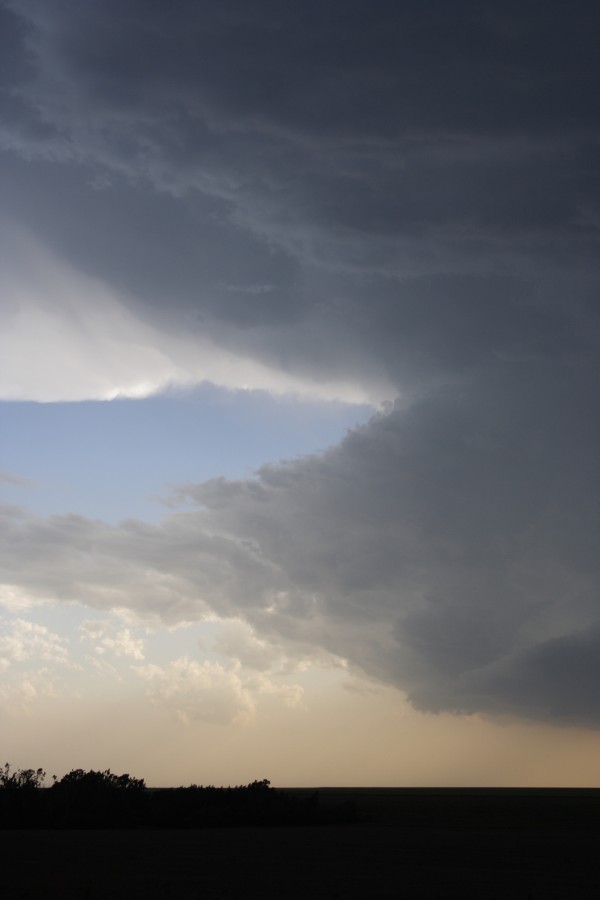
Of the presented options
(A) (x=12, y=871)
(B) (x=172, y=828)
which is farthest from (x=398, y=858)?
(B) (x=172, y=828)

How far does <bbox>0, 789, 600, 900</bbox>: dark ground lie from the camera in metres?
35.2

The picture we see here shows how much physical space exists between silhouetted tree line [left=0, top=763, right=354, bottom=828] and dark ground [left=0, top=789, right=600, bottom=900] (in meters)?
6.82

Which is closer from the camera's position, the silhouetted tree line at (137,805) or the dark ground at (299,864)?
the dark ground at (299,864)

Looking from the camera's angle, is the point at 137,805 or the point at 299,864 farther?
the point at 137,805

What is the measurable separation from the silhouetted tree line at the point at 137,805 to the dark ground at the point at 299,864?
682 centimetres

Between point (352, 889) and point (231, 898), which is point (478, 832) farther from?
point (231, 898)

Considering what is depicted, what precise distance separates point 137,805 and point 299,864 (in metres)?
43.2

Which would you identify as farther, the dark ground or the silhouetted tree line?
the silhouetted tree line

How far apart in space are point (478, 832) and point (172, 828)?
27195mm

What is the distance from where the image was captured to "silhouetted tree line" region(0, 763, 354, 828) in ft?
256

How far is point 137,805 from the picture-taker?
8325 cm

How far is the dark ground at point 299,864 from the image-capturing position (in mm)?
35156

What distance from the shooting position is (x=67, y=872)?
136 ft

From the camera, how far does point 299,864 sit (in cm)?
4516
